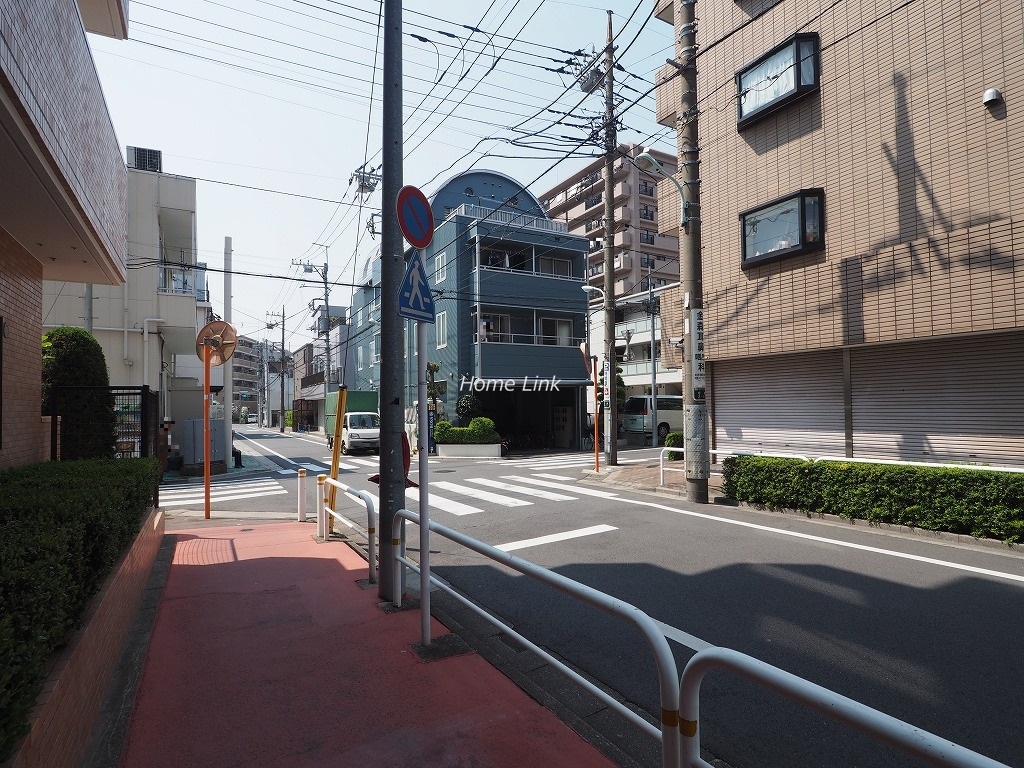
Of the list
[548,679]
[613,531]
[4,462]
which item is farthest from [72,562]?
[613,531]

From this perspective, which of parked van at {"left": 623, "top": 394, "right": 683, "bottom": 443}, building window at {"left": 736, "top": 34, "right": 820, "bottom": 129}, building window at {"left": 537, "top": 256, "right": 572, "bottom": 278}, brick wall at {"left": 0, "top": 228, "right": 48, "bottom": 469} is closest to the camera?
brick wall at {"left": 0, "top": 228, "right": 48, "bottom": 469}

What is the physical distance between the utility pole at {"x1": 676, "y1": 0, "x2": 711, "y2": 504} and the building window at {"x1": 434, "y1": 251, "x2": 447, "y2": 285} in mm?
17157

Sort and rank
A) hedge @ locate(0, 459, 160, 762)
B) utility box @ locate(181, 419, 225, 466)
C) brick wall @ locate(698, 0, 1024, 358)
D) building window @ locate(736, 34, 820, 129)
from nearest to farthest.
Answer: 1. hedge @ locate(0, 459, 160, 762)
2. brick wall @ locate(698, 0, 1024, 358)
3. building window @ locate(736, 34, 820, 129)
4. utility box @ locate(181, 419, 225, 466)

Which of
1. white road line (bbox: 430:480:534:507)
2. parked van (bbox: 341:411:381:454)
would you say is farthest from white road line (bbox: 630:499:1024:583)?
parked van (bbox: 341:411:381:454)

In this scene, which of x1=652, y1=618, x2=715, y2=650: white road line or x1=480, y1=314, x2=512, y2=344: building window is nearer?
x1=652, y1=618, x2=715, y2=650: white road line

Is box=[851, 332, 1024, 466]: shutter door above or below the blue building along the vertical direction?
below

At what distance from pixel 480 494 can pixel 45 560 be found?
32.3 ft

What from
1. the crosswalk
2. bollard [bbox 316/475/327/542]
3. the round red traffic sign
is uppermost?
the round red traffic sign

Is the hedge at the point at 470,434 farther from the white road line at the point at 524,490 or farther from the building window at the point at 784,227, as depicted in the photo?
the building window at the point at 784,227

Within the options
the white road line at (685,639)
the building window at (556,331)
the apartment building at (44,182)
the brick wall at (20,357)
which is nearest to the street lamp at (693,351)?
the white road line at (685,639)

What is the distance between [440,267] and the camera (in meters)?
→ 27.6

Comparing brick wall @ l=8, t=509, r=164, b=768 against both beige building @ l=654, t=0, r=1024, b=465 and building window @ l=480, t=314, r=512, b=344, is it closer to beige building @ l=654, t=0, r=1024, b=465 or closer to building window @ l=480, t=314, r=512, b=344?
beige building @ l=654, t=0, r=1024, b=465

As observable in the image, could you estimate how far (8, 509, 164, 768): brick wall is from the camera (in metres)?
2.14

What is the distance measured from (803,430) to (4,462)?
→ 1287cm
